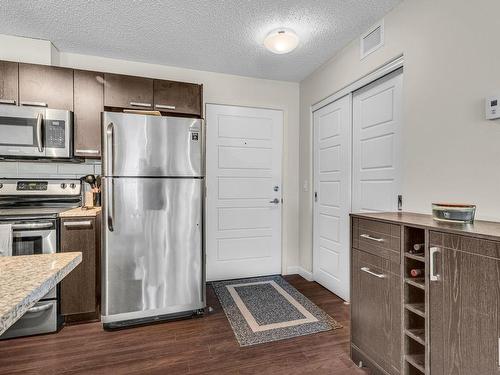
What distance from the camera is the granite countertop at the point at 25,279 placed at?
0.52 m

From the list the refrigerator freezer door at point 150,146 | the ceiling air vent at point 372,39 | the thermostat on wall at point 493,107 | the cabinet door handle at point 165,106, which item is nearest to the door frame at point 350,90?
the ceiling air vent at point 372,39

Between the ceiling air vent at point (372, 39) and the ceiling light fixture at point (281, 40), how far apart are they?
603 millimetres

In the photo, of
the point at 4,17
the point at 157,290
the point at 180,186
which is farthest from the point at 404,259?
the point at 4,17

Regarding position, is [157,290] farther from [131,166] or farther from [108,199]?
[131,166]

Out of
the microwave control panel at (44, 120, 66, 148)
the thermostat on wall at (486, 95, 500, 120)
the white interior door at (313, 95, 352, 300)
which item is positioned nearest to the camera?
the thermostat on wall at (486, 95, 500, 120)

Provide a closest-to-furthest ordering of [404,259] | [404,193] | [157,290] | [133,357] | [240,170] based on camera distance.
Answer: [404,259] → [133,357] → [404,193] → [157,290] → [240,170]

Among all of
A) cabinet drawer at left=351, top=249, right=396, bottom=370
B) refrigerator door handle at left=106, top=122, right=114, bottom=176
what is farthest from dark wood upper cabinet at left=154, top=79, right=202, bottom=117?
cabinet drawer at left=351, top=249, right=396, bottom=370

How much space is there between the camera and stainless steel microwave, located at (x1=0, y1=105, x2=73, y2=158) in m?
2.31

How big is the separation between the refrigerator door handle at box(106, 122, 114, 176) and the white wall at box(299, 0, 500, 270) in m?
2.23

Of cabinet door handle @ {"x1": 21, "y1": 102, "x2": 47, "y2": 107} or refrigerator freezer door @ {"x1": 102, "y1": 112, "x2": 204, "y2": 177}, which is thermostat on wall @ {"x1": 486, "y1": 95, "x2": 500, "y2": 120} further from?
cabinet door handle @ {"x1": 21, "y1": 102, "x2": 47, "y2": 107}

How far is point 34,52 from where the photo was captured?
2.58m

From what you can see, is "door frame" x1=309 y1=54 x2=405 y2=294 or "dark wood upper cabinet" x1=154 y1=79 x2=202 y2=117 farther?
"dark wood upper cabinet" x1=154 y1=79 x2=202 y2=117

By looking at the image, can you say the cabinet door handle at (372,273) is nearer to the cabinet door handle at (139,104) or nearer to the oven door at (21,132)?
the cabinet door handle at (139,104)

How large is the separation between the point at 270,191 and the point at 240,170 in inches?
18.7
